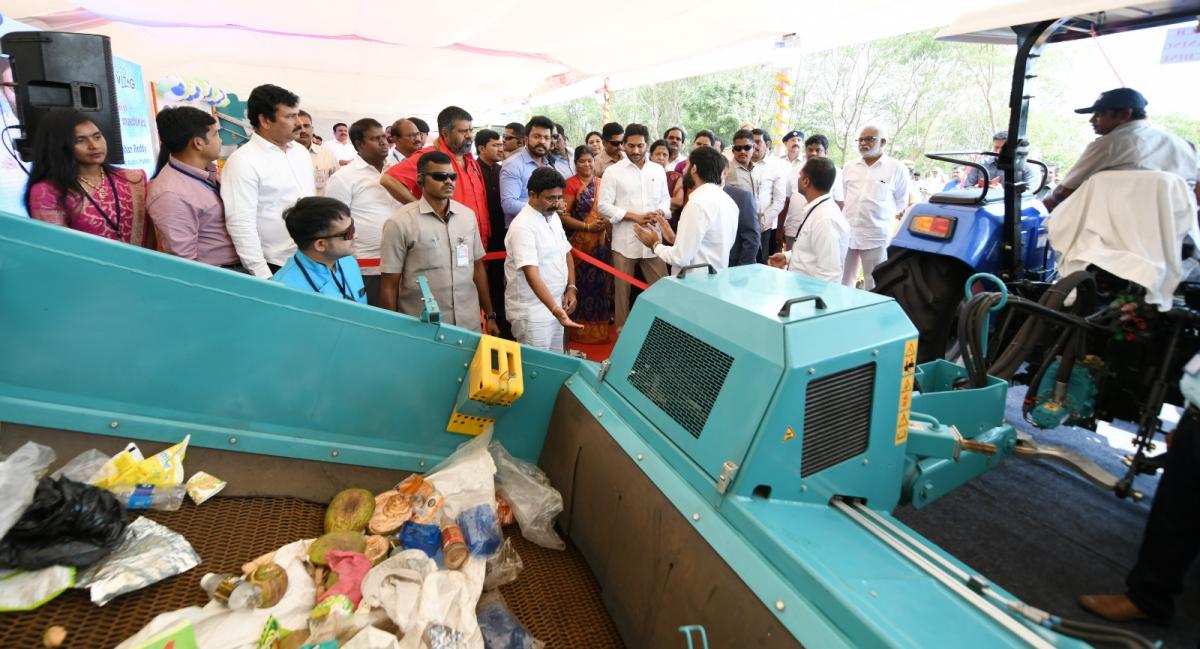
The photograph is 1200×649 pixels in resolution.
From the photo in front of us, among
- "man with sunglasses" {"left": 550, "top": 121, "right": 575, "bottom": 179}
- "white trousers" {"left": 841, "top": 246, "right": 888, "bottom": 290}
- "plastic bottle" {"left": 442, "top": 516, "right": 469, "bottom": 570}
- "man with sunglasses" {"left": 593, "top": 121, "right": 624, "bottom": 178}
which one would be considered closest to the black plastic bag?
"plastic bottle" {"left": 442, "top": 516, "right": 469, "bottom": 570}

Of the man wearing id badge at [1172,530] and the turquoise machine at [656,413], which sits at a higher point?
the turquoise machine at [656,413]

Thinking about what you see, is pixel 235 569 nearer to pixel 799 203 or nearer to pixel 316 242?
pixel 316 242

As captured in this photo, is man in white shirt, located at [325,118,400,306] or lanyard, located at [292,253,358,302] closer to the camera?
lanyard, located at [292,253,358,302]

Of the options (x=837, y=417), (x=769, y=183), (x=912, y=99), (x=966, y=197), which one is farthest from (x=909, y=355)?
(x=912, y=99)

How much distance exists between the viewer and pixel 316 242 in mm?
2160

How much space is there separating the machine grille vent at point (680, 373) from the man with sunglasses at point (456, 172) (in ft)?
7.21

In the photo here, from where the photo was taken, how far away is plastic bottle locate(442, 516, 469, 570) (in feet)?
5.04

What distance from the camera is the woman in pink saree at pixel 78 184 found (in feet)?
7.98

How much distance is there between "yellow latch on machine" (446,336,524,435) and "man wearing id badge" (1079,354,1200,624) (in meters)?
2.02

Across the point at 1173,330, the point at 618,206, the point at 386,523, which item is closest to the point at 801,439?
the point at 386,523

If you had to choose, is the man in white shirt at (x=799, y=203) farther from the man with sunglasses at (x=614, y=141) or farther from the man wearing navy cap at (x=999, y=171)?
the man with sunglasses at (x=614, y=141)

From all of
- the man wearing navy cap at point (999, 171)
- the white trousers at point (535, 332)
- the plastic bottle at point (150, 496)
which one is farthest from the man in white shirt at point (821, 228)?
the plastic bottle at point (150, 496)

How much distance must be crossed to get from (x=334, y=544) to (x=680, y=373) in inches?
39.2

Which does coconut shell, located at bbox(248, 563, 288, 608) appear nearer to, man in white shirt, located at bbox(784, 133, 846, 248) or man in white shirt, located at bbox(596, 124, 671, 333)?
man in white shirt, located at bbox(596, 124, 671, 333)
